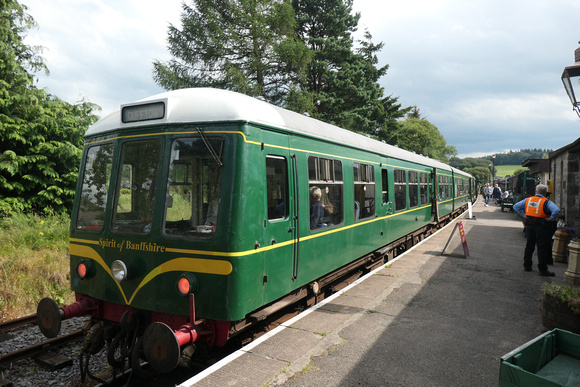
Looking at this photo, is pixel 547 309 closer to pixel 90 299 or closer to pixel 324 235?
pixel 324 235

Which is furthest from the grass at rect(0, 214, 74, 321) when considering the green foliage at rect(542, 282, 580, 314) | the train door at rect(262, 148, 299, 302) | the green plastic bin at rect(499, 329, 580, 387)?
the green foliage at rect(542, 282, 580, 314)

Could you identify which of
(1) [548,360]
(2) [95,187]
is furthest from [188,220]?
(1) [548,360]

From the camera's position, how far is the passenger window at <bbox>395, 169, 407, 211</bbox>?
972 centimetres

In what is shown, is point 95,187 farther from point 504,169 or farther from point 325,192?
point 504,169

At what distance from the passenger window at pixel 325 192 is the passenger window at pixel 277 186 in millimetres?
665

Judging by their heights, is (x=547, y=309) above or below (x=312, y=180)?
below

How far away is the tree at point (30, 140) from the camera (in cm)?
1170

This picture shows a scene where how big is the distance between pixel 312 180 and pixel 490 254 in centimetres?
711

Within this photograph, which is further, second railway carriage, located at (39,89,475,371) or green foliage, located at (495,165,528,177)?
green foliage, located at (495,165,528,177)

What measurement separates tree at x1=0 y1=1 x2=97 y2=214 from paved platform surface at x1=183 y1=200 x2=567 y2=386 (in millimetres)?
10730

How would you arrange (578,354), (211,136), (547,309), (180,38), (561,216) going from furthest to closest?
(180,38)
(561,216)
(547,309)
(211,136)
(578,354)

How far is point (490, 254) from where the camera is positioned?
10133 millimetres

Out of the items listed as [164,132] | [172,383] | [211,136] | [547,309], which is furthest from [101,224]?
[547,309]

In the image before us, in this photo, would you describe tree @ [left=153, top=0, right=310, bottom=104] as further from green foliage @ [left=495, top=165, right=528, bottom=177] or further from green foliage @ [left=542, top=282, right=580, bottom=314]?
green foliage @ [left=495, top=165, right=528, bottom=177]
